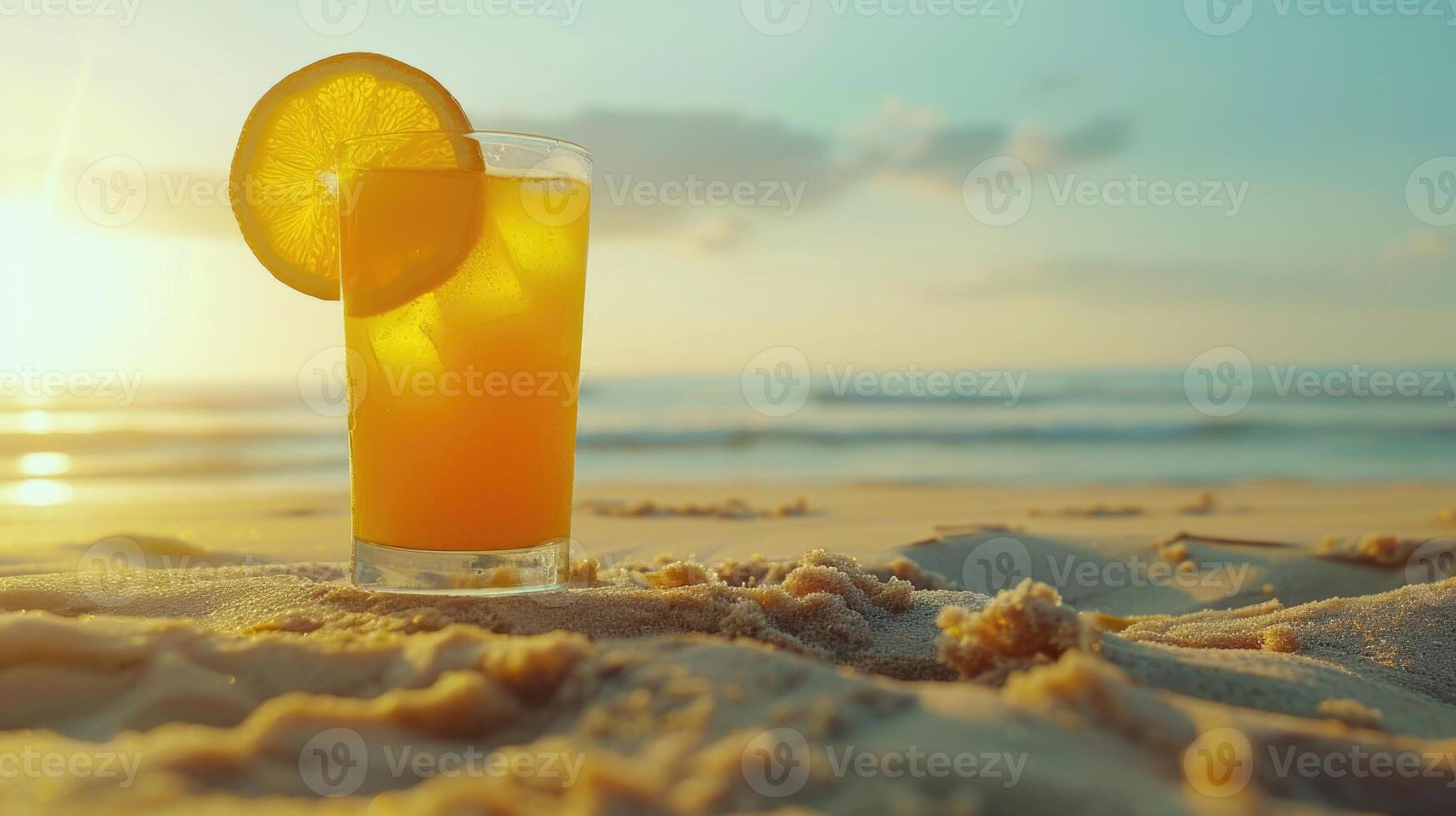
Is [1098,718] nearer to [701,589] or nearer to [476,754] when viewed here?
[476,754]

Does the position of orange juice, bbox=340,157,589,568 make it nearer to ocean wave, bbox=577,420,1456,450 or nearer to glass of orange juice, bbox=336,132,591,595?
glass of orange juice, bbox=336,132,591,595

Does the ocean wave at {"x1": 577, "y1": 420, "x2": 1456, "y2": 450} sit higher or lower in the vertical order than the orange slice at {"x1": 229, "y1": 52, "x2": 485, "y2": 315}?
lower

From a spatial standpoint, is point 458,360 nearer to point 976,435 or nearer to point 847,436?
point 847,436

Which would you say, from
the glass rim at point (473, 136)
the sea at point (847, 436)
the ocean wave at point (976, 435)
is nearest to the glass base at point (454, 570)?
the glass rim at point (473, 136)

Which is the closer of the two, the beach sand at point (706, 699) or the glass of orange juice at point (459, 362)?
the beach sand at point (706, 699)

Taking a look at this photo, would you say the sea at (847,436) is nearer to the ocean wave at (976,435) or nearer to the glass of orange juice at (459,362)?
the ocean wave at (976,435)

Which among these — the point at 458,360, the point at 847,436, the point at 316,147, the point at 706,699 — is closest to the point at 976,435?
the point at 847,436

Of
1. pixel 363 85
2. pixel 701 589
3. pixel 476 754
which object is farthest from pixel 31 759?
pixel 363 85

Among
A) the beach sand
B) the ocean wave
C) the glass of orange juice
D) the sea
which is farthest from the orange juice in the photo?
the ocean wave
